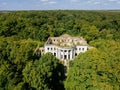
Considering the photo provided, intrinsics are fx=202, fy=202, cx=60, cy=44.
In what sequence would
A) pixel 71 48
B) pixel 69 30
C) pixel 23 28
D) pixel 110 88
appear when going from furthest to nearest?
pixel 69 30 < pixel 23 28 < pixel 71 48 < pixel 110 88

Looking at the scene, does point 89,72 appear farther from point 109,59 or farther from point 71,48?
point 71,48

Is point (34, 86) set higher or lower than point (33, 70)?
lower

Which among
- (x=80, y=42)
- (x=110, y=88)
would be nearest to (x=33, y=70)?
(x=110, y=88)

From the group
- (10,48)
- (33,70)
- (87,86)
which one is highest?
(10,48)

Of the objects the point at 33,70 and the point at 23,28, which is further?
the point at 23,28

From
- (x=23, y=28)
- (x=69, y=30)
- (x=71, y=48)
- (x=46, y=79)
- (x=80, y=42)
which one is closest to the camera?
(x=46, y=79)
